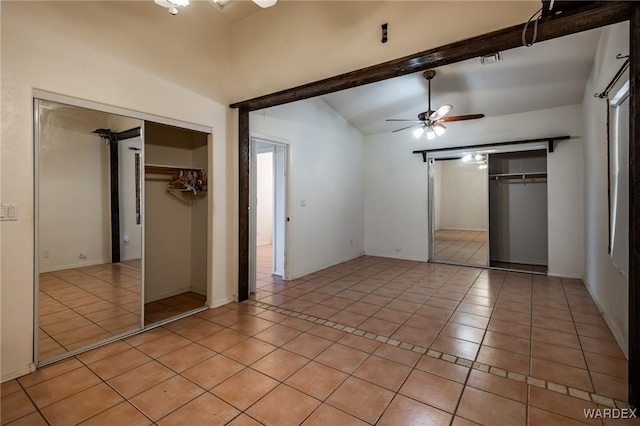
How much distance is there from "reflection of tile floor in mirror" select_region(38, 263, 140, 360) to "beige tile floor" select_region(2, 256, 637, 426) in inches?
8.6

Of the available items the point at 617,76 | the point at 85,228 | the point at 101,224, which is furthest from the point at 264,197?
the point at 617,76

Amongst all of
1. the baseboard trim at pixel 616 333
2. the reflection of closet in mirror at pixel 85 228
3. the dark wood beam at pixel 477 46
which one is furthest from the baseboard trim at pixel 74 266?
the baseboard trim at pixel 616 333

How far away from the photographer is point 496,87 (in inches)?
175

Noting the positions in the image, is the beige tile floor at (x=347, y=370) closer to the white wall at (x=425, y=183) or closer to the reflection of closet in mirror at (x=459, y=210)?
the white wall at (x=425, y=183)

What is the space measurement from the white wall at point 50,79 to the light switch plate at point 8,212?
4 cm

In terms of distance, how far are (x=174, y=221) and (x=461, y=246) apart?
6274 millimetres

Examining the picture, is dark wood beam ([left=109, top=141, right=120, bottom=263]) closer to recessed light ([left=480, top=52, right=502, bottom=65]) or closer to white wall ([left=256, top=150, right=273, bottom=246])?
recessed light ([left=480, top=52, right=502, bottom=65])

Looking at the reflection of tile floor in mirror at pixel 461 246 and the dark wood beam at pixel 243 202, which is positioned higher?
the dark wood beam at pixel 243 202

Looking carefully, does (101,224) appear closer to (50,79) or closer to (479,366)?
(50,79)

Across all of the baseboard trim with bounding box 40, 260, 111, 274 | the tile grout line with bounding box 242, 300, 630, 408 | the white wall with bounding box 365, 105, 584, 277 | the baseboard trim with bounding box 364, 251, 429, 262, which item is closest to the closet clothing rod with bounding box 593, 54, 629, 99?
Result: the white wall with bounding box 365, 105, 584, 277

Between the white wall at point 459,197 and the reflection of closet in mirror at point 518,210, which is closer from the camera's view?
the reflection of closet in mirror at point 518,210

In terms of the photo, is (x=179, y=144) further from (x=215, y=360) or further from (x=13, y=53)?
(x=215, y=360)

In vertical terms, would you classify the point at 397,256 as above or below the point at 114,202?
below

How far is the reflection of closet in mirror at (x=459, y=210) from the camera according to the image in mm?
6699
